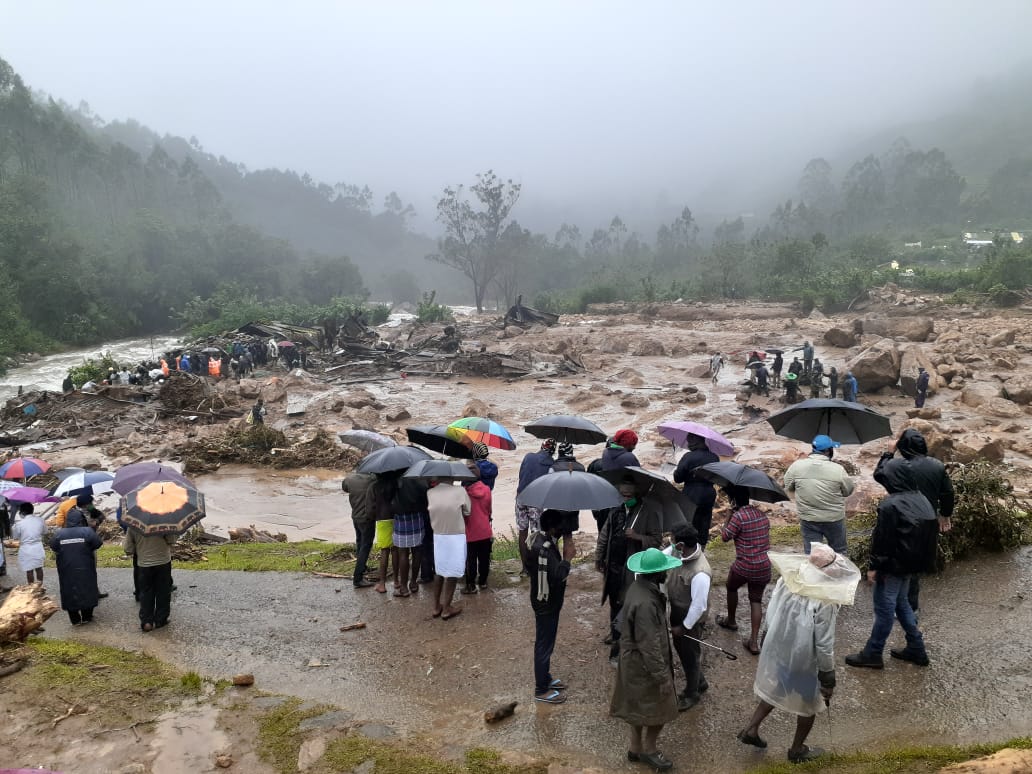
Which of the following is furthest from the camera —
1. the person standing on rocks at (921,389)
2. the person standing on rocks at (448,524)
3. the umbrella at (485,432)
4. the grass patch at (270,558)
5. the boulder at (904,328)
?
the boulder at (904,328)

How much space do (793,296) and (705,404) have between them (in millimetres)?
29738

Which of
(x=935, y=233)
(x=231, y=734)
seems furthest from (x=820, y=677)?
(x=935, y=233)

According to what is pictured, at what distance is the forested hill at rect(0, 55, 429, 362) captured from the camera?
45812 mm

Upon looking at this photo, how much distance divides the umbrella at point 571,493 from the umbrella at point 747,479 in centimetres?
90

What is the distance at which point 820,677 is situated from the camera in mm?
3662

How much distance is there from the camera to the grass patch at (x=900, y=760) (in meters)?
3.73

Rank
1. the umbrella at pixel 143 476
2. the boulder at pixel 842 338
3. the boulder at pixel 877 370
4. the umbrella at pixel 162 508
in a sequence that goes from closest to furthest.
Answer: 1. the umbrella at pixel 162 508
2. the umbrella at pixel 143 476
3. the boulder at pixel 877 370
4. the boulder at pixel 842 338

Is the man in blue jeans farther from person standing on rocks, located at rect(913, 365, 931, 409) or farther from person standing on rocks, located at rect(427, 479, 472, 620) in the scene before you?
person standing on rocks, located at rect(913, 365, 931, 409)

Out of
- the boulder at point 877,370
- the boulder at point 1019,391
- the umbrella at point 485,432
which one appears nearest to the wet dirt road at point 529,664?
the umbrella at point 485,432

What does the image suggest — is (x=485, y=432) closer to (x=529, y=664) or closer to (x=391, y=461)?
(x=391, y=461)

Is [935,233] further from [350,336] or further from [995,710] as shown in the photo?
[995,710]

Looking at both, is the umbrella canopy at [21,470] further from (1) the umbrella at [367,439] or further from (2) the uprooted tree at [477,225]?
(2) the uprooted tree at [477,225]

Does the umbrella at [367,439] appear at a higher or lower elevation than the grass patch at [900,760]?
higher

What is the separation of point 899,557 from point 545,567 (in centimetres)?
250
